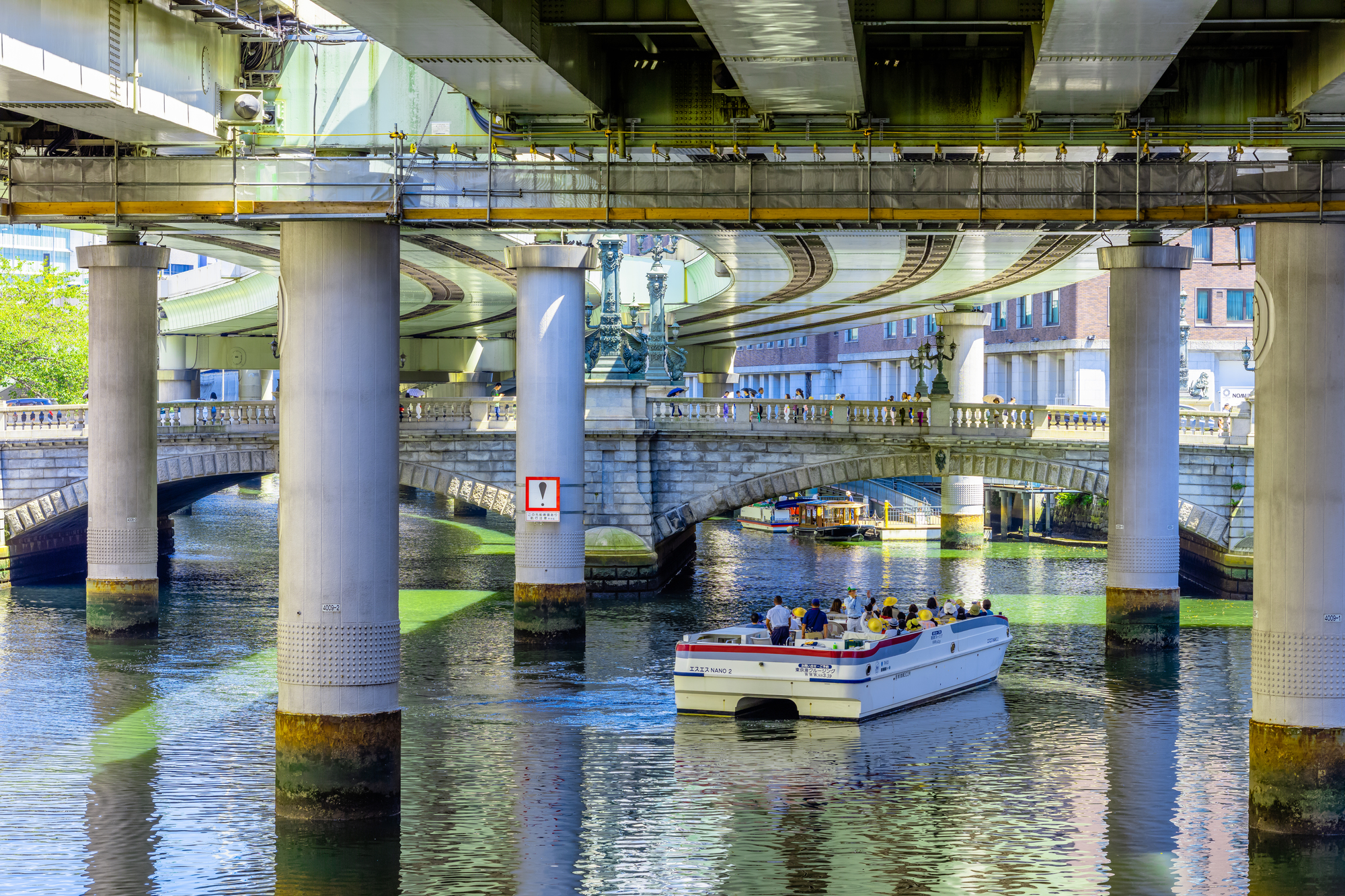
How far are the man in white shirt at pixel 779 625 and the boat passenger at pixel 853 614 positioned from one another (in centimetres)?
210

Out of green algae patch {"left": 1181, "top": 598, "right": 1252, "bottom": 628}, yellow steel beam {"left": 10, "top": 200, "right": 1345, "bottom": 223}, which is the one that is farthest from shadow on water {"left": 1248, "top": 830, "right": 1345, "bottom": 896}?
green algae patch {"left": 1181, "top": 598, "right": 1252, "bottom": 628}

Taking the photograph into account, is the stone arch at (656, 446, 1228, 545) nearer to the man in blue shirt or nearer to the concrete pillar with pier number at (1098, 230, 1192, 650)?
the concrete pillar with pier number at (1098, 230, 1192, 650)

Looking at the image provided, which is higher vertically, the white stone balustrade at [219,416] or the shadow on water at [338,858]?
the white stone balustrade at [219,416]

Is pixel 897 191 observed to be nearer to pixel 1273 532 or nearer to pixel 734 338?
pixel 1273 532

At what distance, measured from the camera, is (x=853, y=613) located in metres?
30.8

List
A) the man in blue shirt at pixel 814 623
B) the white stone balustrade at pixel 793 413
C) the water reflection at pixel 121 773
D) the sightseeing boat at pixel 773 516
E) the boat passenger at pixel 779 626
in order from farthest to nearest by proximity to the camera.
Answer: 1. the sightseeing boat at pixel 773 516
2. the white stone balustrade at pixel 793 413
3. the man in blue shirt at pixel 814 623
4. the boat passenger at pixel 779 626
5. the water reflection at pixel 121 773

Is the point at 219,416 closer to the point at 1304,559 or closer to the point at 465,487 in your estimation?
the point at 465,487

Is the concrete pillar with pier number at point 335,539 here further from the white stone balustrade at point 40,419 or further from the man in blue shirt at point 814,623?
the white stone balustrade at point 40,419

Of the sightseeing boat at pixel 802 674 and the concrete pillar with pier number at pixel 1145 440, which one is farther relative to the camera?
the concrete pillar with pier number at pixel 1145 440

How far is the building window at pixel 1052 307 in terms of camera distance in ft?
264

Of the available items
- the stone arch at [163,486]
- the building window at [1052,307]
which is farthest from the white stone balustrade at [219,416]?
the building window at [1052,307]

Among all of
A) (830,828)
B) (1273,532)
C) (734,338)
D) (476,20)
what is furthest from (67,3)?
(734,338)

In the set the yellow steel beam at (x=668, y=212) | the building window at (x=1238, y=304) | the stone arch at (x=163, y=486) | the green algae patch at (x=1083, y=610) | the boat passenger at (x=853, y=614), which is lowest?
the green algae patch at (x=1083, y=610)

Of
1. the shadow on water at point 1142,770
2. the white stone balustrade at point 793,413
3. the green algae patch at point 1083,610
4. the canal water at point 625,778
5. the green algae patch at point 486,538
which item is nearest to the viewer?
the canal water at point 625,778
